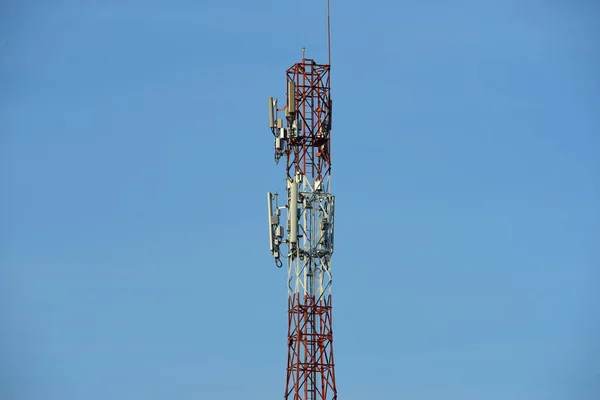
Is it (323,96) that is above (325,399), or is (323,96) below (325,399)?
above

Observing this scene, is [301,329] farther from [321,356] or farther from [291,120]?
[291,120]

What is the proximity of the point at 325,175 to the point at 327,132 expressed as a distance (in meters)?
3.05

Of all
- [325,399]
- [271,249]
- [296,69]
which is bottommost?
[325,399]

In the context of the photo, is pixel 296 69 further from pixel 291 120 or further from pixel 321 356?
pixel 321 356

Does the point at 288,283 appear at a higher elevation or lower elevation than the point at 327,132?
lower

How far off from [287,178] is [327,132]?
4355mm

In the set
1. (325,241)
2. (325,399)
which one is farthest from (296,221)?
(325,399)

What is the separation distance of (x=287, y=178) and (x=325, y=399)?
15838mm

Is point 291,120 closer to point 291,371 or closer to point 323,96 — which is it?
point 323,96

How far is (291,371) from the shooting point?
546ft

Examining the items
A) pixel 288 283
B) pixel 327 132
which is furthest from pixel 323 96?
pixel 288 283

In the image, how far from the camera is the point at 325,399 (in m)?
166

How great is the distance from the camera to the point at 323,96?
6693 inches

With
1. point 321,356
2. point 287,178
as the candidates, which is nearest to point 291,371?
point 321,356
